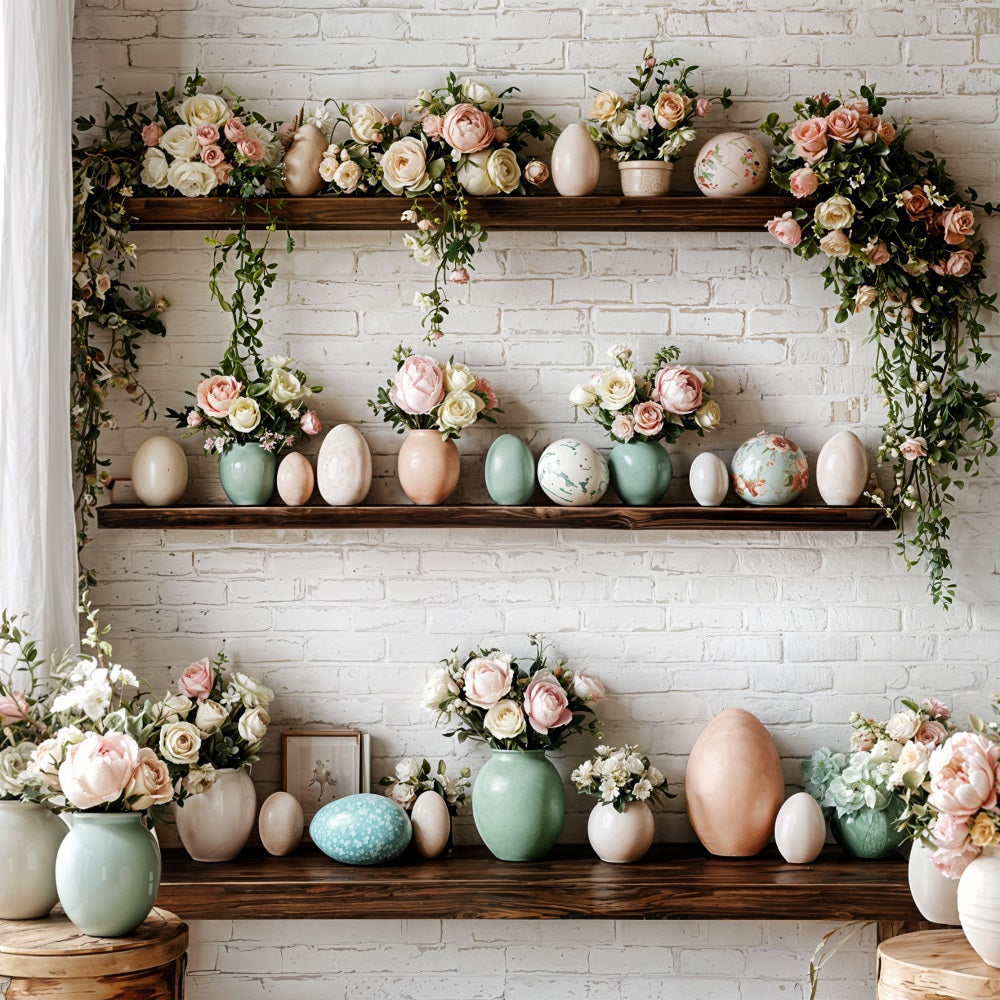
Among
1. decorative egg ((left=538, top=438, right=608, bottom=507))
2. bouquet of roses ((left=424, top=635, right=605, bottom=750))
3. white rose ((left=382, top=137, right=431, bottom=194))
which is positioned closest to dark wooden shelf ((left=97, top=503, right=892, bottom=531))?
decorative egg ((left=538, top=438, right=608, bottom=507))

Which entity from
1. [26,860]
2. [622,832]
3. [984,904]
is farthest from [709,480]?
[26,860]

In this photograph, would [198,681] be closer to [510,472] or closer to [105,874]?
[105,874]

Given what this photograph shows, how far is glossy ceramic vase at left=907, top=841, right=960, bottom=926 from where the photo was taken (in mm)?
2076

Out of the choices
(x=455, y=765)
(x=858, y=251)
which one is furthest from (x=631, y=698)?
(x=858, y=251)

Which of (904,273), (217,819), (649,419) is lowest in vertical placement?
(217,819)

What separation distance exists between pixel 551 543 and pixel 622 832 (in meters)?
0.61

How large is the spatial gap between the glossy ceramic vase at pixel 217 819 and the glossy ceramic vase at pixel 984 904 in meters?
1.34

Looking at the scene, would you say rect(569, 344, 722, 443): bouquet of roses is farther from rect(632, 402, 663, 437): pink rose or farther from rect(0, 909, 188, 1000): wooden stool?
rect(0, 909, 188, 1000): wooden stool

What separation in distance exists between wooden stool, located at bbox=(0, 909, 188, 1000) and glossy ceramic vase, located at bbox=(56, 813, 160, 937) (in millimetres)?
31

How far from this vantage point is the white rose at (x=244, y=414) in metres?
2.37

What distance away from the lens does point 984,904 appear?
5.65ft

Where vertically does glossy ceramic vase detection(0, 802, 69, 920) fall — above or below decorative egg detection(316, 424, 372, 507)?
below

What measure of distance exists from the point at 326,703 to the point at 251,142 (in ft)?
3.82

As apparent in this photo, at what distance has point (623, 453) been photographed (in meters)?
2.40
